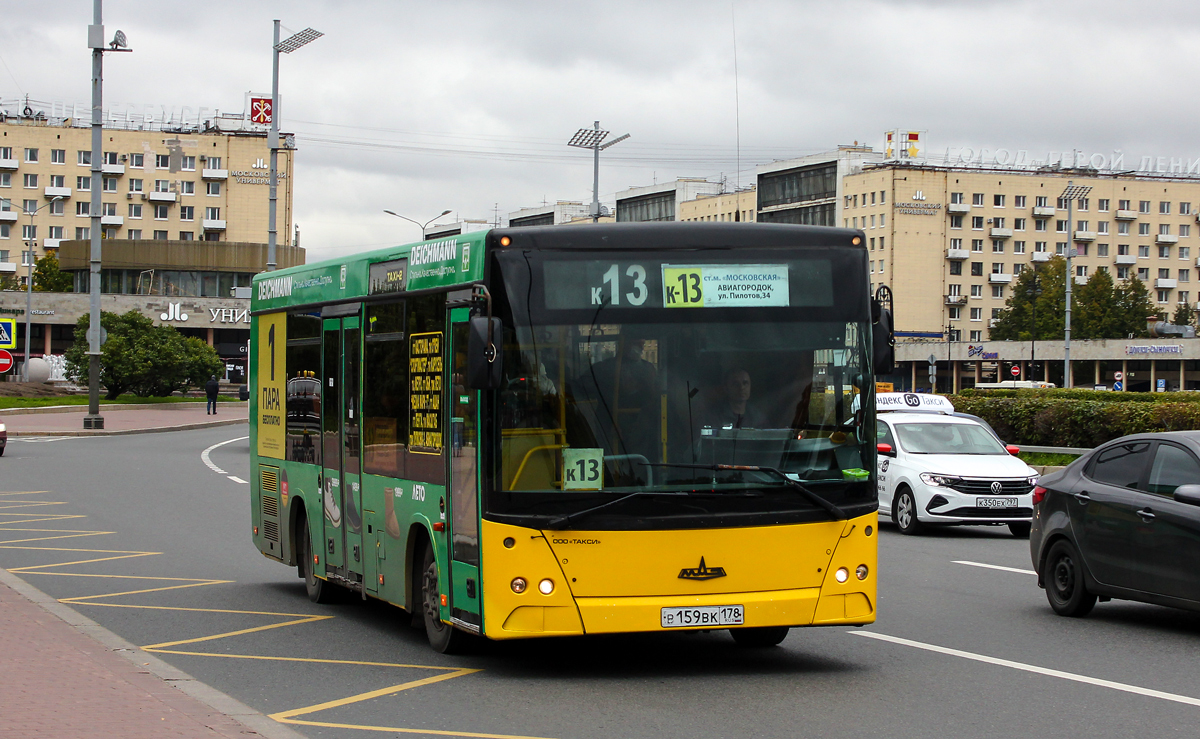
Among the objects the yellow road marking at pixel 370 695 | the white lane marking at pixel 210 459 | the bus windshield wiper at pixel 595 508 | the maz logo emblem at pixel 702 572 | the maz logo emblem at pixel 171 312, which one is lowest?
the white lane marking at pixel 210 459

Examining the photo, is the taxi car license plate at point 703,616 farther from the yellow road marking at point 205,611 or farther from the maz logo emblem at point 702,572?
the yellow road marking at point 205,611

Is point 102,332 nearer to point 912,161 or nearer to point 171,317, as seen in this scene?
point 171,317

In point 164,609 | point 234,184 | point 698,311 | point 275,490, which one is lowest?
point 164,609

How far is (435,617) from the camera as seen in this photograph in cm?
941

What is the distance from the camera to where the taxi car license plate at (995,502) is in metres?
18.5

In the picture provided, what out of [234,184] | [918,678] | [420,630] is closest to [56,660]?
[420,630]

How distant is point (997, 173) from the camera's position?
444ft

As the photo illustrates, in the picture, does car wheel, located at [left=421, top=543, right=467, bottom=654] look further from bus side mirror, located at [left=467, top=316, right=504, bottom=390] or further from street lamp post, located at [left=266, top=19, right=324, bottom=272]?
street lamp post, located at [left=266, top=19, right=324, bottom=272]

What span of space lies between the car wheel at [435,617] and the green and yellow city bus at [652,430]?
0.11m

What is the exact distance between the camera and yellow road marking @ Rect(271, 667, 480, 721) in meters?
7.68

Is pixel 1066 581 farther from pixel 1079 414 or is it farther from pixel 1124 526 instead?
pixel 1079 414

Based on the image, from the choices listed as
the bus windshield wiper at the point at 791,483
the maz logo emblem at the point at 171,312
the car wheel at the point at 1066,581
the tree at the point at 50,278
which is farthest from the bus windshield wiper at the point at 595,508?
the tree at the point at 50,278

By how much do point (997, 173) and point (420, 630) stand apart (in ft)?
432

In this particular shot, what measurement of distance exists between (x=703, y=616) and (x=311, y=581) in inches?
194
